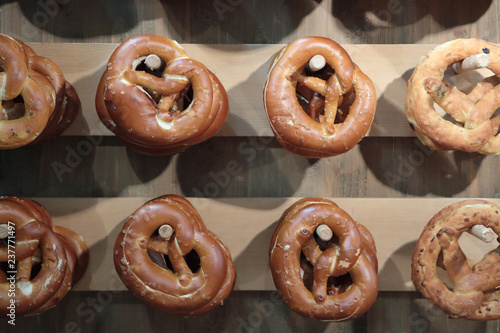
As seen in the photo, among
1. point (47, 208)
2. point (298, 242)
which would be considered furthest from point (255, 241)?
point (47, 208)

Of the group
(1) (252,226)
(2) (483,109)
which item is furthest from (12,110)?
(2) (483,109)

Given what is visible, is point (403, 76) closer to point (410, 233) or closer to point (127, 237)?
point (410, 233)

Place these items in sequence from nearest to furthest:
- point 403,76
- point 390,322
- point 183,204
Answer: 1. point 183,204
2. point 403,76
3. point 390,322

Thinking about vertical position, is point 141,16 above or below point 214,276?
above

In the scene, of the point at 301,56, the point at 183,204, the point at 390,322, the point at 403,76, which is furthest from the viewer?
the point at 390,322

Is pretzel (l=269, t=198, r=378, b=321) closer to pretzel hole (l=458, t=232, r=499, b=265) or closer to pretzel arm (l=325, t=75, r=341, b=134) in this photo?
pretzel arm (l=325, t=75, r=341, b=134)
